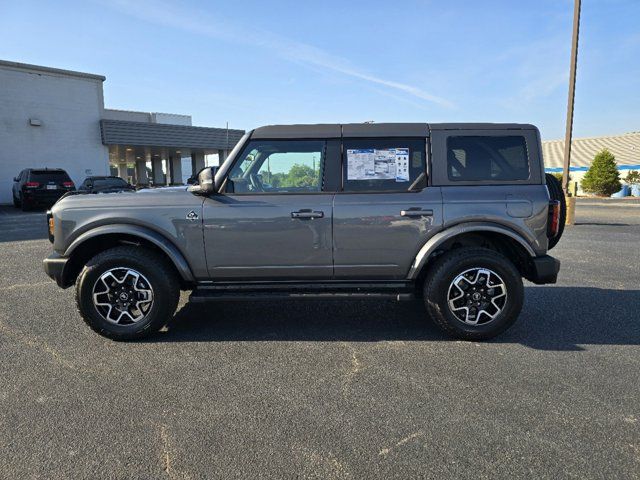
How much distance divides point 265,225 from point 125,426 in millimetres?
1901

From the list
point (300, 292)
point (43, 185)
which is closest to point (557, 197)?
point (300, 292)

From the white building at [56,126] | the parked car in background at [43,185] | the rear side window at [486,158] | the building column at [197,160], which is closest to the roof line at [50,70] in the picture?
the white building at [56,126]

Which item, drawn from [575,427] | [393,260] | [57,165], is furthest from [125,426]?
[57,165]

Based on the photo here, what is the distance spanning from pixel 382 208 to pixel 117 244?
8.65 feet

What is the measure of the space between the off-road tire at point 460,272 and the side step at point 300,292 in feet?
0.83

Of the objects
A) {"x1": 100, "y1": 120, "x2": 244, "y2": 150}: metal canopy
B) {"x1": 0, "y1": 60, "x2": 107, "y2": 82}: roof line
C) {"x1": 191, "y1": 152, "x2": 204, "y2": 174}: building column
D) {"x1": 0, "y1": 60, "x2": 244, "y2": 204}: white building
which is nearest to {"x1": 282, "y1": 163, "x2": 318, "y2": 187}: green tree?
{"x1": 100, "y1": 120, "x2": 244, "y2": 150}: metal canopy

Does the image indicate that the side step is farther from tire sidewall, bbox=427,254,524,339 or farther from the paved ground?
the paved ground

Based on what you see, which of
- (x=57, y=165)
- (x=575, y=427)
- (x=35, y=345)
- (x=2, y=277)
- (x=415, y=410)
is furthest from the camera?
(x=57, y=165)

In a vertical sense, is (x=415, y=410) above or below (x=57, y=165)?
below

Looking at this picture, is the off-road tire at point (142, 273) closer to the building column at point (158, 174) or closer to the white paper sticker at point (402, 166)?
the white paper sticker at point (402, 166)

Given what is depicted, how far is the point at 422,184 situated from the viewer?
383 cm

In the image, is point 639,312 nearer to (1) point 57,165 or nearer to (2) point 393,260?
(2) point 393,260

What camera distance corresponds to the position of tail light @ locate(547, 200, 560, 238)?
149 inches

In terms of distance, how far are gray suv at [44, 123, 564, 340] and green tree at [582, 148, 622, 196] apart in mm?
33510
